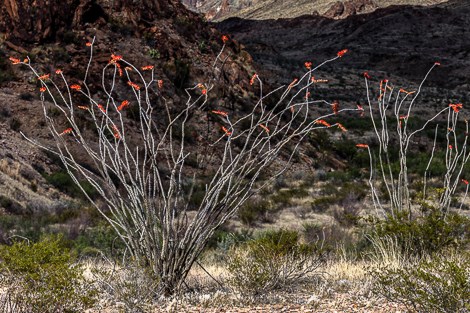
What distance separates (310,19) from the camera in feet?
319

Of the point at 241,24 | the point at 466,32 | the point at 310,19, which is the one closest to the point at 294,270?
the point at 466,32

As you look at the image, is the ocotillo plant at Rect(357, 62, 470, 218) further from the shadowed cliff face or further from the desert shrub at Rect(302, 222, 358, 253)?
the shadowed cliff face

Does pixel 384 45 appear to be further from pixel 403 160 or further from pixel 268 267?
pixel 268 267

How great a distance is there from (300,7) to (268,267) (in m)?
122

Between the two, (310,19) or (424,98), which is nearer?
(424,98)

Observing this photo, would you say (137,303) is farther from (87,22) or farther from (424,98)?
(424,98)

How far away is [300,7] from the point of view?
4754 inches

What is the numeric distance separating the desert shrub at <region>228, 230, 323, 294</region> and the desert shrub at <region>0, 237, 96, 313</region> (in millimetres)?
1382

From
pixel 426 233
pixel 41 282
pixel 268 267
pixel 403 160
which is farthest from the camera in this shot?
pixel 403 160

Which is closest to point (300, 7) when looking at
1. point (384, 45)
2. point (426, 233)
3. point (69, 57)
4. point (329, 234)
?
point (384, 45)

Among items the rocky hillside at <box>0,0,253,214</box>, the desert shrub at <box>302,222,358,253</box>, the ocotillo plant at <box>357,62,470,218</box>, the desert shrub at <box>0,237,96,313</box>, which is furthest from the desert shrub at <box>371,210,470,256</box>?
the rocky hillside at <box>0,0,253,214</box>

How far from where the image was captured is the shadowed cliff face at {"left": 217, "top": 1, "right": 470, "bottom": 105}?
52834 millimetres

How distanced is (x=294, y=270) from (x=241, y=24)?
10657 centimetres

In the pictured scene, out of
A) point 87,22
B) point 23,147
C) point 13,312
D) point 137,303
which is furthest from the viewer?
point 87,22
